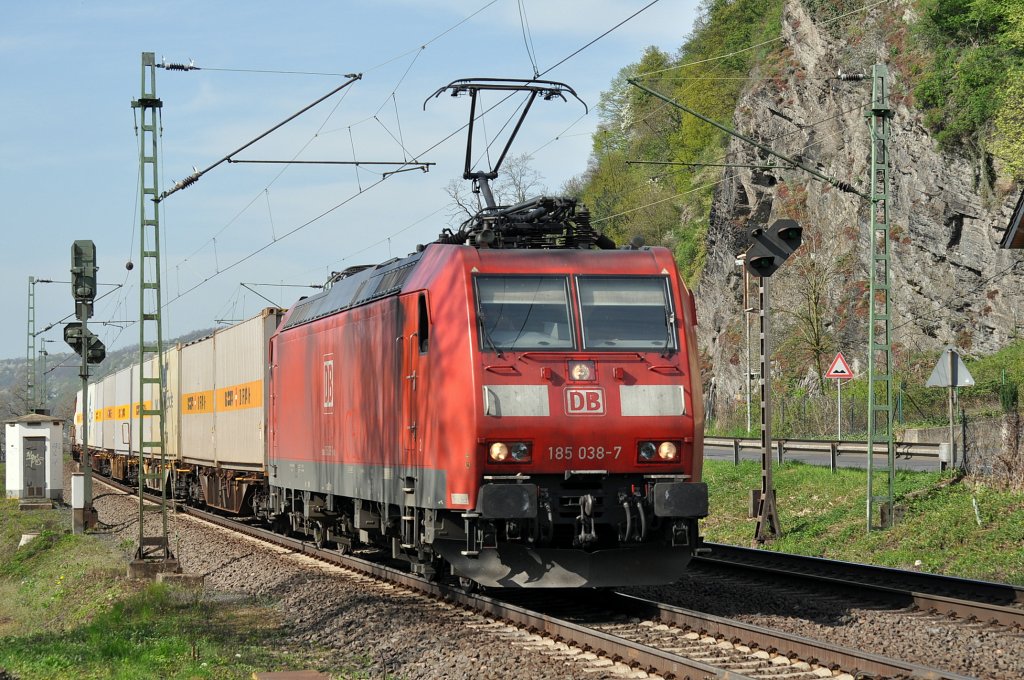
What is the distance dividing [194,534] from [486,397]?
547 inches

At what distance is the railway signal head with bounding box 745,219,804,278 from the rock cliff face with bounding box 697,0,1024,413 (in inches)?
826

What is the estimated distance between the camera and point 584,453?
11.7 m

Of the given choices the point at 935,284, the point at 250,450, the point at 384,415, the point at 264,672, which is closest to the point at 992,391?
the point at 935,284

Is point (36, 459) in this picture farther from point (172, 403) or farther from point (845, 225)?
point (845, 225)

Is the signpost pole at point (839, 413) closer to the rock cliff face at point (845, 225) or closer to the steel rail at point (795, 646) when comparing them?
the rock cliff face at point (845, 225)

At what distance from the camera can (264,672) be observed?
9281mm

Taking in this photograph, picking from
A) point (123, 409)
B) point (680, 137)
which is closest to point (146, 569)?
point (123, 409)

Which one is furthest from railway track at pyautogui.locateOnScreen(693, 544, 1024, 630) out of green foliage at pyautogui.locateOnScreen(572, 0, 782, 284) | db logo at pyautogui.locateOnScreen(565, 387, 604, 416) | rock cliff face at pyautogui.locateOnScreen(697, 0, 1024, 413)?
green foliage at pyautogui.locateOnScreen(572, 0, 782, 284)

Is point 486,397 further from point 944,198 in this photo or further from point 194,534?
point 944,198

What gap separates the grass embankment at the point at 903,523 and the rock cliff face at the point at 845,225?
17.8m

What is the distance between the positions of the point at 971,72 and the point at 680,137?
4071cm

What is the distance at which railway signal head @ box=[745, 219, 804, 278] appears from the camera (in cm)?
1833

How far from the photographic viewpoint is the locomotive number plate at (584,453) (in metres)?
11.6

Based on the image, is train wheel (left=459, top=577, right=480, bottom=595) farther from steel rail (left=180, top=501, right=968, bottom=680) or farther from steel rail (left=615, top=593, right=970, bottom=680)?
steel rail (left=615, top=593, right=970, bottom=680)
